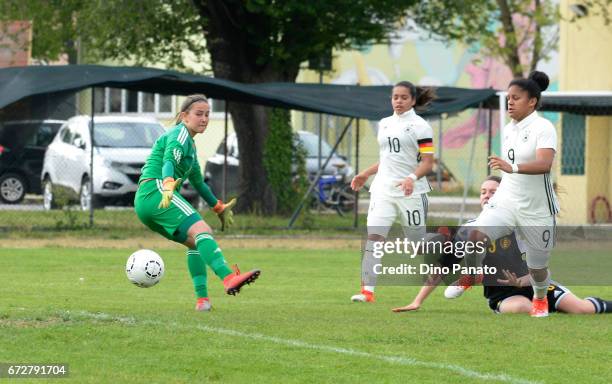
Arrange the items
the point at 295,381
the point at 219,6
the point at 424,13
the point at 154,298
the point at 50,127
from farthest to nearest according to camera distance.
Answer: the point at 424,13 → the point at 219,6 → the point at 50,127 → the point at 154,298 → the point at 295,381

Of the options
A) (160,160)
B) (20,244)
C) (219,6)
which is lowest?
(20,244)

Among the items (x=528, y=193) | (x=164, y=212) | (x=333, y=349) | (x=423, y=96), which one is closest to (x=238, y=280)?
(x=164, y=212)

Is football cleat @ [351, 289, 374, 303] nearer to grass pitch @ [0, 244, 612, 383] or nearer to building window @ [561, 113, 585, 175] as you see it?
grass pitch @ [0, 244, 612, 383]

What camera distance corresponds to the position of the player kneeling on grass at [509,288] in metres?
11.8

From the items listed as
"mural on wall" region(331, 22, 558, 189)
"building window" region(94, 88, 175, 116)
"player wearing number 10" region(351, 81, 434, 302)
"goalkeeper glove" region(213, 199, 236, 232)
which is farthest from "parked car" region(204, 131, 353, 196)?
"mural on wall" region(331, 22, 558, 189)

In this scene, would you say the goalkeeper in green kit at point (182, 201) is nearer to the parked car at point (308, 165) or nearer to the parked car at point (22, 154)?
the parked car at point (22, 154)

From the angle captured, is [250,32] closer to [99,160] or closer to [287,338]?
[99,160]

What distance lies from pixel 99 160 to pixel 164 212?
51.0 feet

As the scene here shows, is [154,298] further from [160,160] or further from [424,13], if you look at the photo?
[424,13]

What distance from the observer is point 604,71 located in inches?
1150

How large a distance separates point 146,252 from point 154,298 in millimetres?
1299

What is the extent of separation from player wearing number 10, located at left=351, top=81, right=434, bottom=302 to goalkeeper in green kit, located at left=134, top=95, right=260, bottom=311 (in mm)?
1789

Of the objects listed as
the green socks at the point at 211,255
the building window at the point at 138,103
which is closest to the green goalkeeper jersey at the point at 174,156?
the green socks at the point at 211,255

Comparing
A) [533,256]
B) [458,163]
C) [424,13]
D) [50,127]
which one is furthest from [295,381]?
[458,163]
